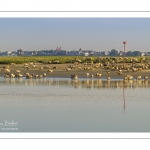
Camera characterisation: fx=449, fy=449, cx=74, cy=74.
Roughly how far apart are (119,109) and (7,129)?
14.0 ft

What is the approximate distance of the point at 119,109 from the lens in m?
12.6

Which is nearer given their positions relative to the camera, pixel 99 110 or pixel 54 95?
pixel 99 110

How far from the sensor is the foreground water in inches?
400

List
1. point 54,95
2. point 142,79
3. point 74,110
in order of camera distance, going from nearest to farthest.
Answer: point 74,110 → point 54,95 → point 142,79

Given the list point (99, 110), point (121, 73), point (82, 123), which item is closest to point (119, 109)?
point (99, 110)

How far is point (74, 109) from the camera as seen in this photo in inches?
492

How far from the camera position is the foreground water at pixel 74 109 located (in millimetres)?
10148

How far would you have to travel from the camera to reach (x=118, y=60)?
33375 millimetres

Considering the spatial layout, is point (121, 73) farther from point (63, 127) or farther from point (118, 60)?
point (63, 127)

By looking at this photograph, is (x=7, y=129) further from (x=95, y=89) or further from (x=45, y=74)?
(x=45, y=74)

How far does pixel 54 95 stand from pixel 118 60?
59.8ft
